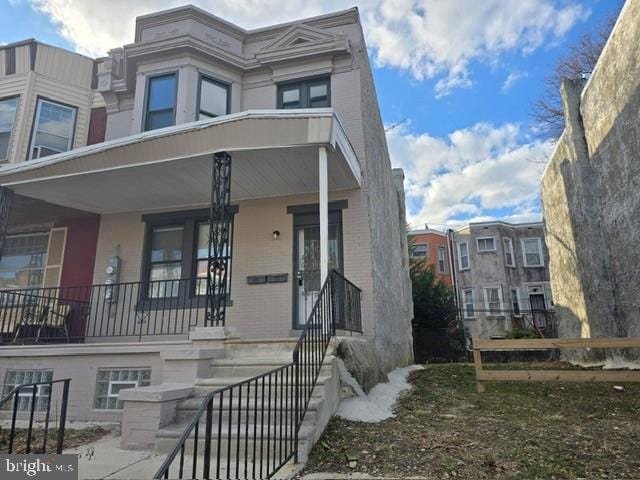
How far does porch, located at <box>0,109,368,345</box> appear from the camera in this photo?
581 cm

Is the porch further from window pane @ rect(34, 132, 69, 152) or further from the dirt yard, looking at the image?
the dirt yard

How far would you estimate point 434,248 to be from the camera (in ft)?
89.8

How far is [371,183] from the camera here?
7793 mm

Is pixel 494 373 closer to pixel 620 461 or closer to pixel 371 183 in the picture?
pixel 620 461

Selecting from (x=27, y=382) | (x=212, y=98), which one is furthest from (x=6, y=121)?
(x=27, y=382)

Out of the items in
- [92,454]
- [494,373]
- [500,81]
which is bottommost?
[92,454]

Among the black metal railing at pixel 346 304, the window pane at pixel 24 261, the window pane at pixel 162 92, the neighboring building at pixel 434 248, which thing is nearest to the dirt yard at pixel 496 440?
the black metal railing at pixel 346 304

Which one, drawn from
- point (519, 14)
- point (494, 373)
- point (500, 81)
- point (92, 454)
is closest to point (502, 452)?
point (494, 373)

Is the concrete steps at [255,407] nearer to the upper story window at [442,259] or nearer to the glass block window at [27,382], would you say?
the glass block window at [27,382]

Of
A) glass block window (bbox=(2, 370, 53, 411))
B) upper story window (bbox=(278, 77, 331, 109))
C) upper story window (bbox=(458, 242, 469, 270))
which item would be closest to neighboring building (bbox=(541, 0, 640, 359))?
upper story window (bbox=(278, 77, 331, 109))

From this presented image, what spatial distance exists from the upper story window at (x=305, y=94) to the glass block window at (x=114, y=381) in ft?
19.0

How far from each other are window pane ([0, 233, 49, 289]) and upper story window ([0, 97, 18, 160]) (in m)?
2.09

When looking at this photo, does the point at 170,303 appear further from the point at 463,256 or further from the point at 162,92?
the point at 463,256

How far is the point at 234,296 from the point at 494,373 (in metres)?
4.47
